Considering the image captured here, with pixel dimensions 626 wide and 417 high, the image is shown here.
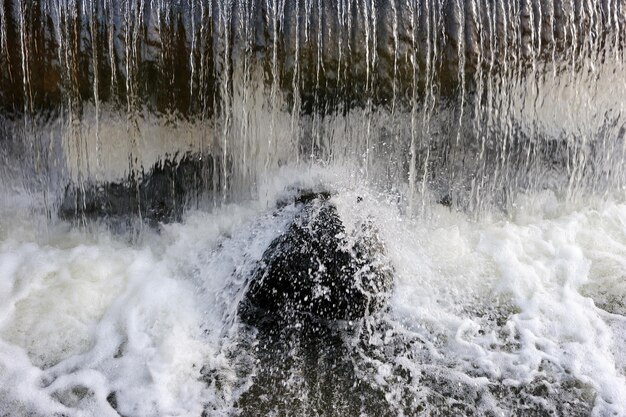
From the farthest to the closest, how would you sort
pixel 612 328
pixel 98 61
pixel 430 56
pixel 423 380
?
pixel 430 56 → pixel 98 61 → pixel 612 328 → pixel 423 380

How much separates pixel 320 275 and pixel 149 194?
1.63 meters

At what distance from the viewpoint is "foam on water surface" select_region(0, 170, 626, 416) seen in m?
3.53

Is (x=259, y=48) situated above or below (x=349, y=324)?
above

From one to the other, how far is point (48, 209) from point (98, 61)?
1240 mm

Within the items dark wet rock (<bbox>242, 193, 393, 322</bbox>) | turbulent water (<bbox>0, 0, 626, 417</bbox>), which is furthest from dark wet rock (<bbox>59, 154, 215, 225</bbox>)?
dark wet rock (<bbox>242, 193, 393, 322</bbox>)

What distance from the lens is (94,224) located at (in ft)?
16.1

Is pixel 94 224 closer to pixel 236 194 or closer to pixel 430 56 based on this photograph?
pixel 236 194

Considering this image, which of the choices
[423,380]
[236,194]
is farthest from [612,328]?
[236,194]

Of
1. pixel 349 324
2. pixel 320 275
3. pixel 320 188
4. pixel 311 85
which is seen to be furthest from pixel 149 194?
pixel 349 324

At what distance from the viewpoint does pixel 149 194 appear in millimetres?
4902

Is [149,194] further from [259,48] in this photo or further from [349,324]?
[349,324]

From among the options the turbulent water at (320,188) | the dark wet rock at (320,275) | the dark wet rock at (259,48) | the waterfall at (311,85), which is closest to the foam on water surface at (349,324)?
the turbulent water at (320,188)

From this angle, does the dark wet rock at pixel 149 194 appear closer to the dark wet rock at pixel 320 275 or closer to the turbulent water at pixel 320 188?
the turbulent water at pixel 320 188

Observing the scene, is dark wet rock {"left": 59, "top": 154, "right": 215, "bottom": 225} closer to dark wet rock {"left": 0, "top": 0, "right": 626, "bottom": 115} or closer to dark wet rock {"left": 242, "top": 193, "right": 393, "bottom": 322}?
dark wet rock {"left": 0, "top": 0, "right": 626, "bottom": 115}
